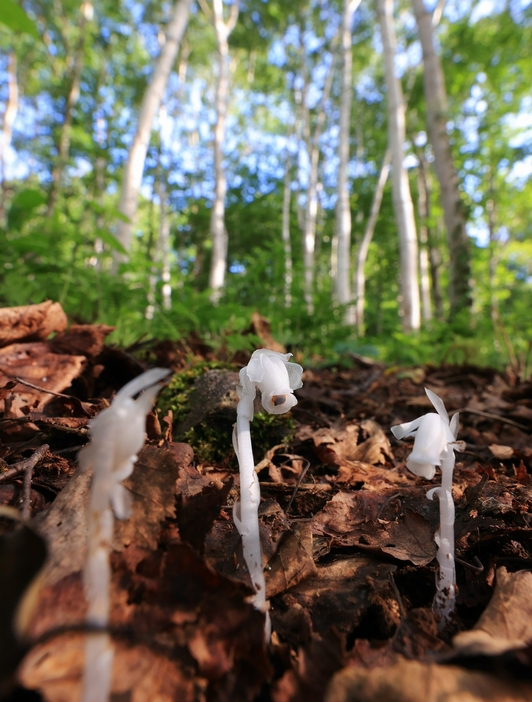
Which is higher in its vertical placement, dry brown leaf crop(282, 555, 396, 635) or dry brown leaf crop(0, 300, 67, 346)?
dry brown leaf crop(0, 300, 67, 346)

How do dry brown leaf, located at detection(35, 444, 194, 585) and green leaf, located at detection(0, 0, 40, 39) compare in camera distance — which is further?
green leaf, located at detection(0, 0, 40, 39)

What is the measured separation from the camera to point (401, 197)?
27.9ft

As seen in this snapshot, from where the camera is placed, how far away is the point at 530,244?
25328 millimetres

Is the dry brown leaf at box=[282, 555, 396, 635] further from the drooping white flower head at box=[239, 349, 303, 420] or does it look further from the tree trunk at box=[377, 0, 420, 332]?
the tree trunk at box=[377, 0, 420, 332]

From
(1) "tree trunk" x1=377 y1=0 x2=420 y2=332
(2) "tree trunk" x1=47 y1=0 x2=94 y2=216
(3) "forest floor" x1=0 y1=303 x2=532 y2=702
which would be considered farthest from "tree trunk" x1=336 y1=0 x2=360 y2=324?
(3) "forest floor" x1=0 y1=303 x2=532 y2=702

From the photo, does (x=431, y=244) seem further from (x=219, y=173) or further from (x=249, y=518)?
(x=249, y=518)

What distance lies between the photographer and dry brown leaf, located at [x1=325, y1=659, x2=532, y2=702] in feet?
2.03

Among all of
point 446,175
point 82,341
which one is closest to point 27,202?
point 82,341

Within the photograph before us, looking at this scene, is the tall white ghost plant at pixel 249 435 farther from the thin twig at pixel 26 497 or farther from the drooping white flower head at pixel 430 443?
the thin twig at pixel 26 497

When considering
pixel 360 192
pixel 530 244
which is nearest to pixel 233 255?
pixel 360 192

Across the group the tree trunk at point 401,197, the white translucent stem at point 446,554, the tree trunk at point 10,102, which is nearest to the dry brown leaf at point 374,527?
the white translucent stem at point 446,554

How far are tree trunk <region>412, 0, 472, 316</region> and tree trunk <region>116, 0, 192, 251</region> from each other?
15.2 ft

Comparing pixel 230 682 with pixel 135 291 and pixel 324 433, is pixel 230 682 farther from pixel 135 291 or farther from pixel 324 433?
pixel 135 291

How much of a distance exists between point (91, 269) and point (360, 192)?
21554 mm
